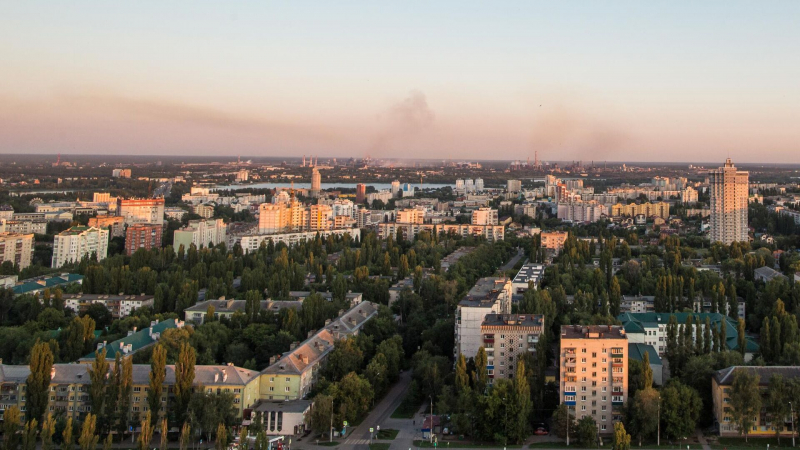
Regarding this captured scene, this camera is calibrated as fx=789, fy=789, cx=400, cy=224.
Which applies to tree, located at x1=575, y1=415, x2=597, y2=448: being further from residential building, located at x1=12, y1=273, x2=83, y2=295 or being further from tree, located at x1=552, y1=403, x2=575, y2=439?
residential building, located at x1=12, y1=273, x2=83, y2=295

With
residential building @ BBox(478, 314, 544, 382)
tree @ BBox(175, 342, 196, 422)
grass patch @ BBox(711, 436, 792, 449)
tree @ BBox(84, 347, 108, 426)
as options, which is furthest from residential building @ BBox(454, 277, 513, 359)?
tree @ BBox(84, 347, 108, 426)

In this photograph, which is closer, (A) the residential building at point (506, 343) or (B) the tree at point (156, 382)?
(B) the tree at point (156, 382)

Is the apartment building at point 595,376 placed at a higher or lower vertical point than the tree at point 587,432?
higher

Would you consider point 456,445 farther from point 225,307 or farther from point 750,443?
point 225,307

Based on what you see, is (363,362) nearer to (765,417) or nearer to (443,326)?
(443,326)

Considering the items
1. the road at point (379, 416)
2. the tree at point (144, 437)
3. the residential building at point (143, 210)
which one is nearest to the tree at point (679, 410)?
the road at point (379, 416)

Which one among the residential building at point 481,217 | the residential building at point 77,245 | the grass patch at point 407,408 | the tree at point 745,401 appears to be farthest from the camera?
the residential building at point 481,217

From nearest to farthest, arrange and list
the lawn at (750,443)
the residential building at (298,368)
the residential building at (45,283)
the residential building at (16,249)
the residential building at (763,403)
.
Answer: the lawn at (750,443) → the residential building at (763,403) → the residential building at (298,368) → the residential building at (45,283) → the residential building at (16,249)

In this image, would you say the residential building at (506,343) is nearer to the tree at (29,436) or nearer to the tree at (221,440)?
the tree at (221,440)
